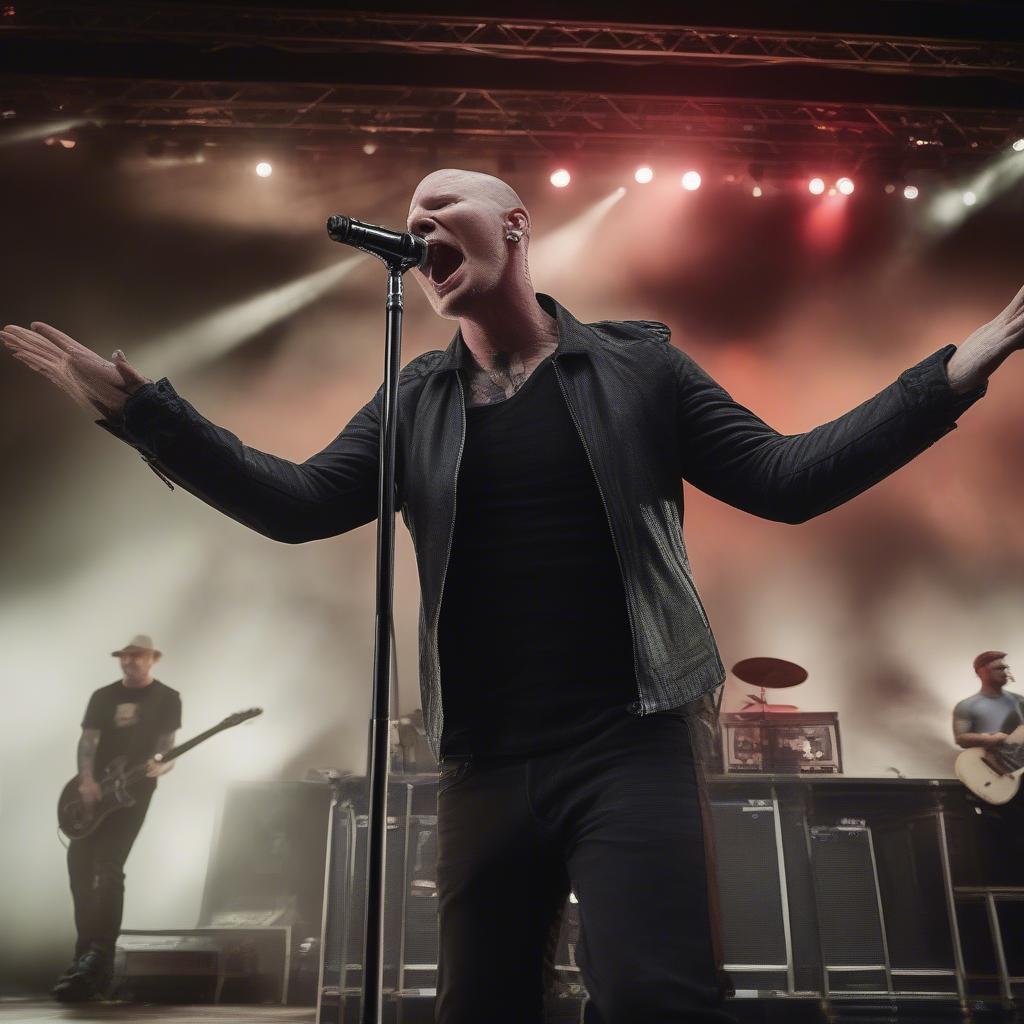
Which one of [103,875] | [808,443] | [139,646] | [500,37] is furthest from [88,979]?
[500,37]

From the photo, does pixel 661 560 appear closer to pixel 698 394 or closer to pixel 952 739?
pixel 698 394

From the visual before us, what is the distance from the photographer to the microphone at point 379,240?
57.1 inches

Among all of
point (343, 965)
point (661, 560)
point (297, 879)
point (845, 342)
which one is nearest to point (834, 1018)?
point (343, 965)

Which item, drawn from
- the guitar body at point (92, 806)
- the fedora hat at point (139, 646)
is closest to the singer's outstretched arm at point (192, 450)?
the guitar body at point (92, 806)

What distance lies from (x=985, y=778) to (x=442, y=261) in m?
4.92

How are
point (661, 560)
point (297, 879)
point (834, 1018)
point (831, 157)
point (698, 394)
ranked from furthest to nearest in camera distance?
point (831, 157) < point (297, 879) < point (834, 1018) < point (698, 394) < point (661, 560)

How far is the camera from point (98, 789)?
5.87 m

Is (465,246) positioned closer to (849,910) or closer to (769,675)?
(849,910)

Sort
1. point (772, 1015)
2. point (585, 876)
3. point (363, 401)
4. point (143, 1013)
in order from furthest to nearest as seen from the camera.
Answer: point (363, 401)
point (143, 1013)
point (772, 1015)
point (585, 876)

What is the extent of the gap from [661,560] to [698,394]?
31cm

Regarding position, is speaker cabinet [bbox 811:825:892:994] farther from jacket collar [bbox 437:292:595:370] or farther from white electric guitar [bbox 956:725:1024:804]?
jacket collar [bbox 437:292:595:370]

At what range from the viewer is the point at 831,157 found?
7215 mm

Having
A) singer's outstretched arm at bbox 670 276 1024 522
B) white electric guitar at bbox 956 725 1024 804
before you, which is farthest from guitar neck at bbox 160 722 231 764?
singer's outstretched arm at bbox 670 276 1024 522

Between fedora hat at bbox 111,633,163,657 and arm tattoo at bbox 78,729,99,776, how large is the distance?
0.55 metres
